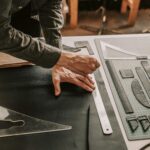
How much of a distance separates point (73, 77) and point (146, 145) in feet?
1.24

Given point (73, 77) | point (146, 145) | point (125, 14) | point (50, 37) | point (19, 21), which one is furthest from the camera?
point (125, 14)

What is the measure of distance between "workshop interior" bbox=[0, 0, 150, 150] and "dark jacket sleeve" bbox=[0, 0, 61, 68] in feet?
0.40

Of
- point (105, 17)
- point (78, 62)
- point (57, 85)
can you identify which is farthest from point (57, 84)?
point (105, 17)

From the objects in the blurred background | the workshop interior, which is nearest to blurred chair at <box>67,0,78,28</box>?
the blurred background

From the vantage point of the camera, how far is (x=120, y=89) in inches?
45.8

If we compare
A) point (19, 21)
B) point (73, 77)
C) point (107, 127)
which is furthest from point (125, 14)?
point (107, 127)

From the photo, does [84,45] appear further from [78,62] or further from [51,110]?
[51,110]

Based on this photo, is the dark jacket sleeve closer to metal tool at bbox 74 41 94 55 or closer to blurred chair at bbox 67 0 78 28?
metal tool at bbox 74 41 94 55

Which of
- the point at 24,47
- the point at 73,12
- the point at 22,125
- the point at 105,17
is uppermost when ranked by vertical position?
the point at 24,47

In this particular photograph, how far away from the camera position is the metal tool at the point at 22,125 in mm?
1002

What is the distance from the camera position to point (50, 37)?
1360 mm

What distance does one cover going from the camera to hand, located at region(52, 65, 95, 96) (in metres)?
1.17

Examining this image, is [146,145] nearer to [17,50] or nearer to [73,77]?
[73,77]

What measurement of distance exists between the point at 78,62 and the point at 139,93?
24 cm
